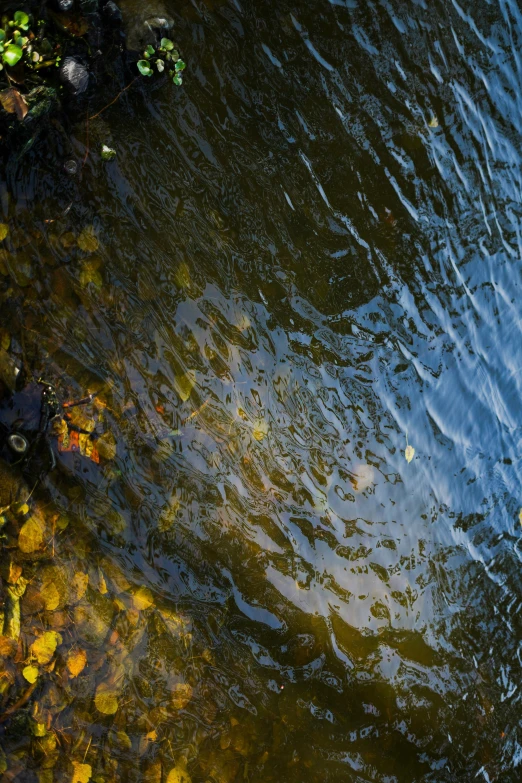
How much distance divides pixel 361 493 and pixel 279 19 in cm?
344

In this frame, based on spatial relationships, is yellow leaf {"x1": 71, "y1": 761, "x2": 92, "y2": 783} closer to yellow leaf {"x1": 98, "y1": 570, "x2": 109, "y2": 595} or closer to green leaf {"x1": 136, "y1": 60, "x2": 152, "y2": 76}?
yellow leaf {"x1": 98, "y1": 570, "x2": 109, "y2": 595}

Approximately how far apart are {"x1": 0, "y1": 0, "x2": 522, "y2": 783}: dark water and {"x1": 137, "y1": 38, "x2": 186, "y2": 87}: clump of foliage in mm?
107

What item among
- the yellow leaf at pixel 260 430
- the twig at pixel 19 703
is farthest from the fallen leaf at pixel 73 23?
the twig at pixel 19 703

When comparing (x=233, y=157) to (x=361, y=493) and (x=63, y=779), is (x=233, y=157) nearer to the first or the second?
(x=361, y=493)

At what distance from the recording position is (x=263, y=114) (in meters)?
4.06

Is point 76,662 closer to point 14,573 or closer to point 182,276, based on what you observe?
point 14,573

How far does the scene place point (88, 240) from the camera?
3521 millimetres

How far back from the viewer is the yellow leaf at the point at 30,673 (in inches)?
121

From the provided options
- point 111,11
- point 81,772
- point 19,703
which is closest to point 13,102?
point 111,11

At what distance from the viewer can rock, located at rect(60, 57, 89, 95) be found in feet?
11.0

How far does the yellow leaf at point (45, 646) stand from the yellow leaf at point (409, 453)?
102 inches

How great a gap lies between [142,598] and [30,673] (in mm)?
687

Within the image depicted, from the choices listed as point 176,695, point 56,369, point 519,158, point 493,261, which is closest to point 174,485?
point 56,369

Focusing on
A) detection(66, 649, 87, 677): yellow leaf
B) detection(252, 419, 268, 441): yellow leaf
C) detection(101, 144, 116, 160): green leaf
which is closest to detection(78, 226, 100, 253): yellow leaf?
detection(101, 144, 116, 160): green leaf
